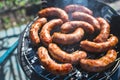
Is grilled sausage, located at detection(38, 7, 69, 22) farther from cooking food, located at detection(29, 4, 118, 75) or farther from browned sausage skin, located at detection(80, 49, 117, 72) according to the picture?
browned sausage skin, located at detection(80, 49, 117, 72)

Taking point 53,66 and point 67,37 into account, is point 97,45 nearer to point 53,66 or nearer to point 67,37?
point 67,37

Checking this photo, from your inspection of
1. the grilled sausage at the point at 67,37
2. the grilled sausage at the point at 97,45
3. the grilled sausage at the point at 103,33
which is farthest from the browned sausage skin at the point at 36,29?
the grilled sausage at the point at 103,33

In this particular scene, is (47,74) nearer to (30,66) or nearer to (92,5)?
(30,66)

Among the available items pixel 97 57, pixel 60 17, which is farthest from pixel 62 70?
pixel 60 17

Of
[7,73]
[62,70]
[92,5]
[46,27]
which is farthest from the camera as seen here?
[7,73]

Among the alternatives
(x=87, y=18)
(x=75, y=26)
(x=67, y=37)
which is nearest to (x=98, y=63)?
(x=67, y=37)
